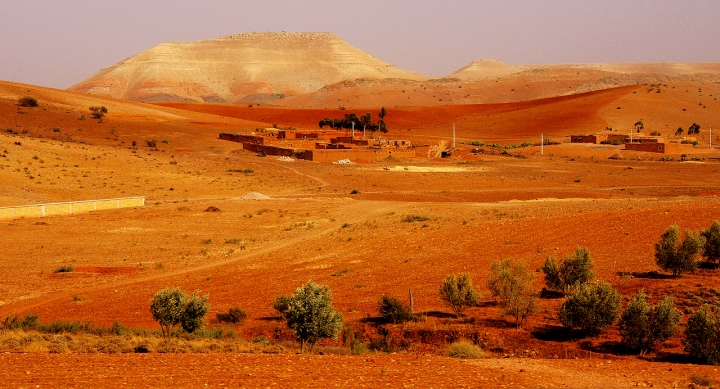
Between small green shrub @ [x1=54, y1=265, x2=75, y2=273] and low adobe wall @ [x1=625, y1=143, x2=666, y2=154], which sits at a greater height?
low adobe wall @ [x1=625, y1=143, x2=666, y2=154]

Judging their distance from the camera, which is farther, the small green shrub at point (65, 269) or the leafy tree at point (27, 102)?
the leafy tree at point (27, 102)

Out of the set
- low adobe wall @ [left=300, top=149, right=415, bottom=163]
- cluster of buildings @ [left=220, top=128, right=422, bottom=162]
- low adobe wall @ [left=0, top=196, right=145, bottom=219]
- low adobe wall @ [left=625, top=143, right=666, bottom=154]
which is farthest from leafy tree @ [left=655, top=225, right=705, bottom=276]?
low adobe wall @ [left=625, top=143, right=666, bottom=154]

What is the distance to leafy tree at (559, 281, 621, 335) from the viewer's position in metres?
14.0

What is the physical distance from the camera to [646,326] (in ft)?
42.7

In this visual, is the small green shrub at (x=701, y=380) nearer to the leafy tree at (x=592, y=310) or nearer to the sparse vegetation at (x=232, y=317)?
the leafy tree at (x=592, y=310)

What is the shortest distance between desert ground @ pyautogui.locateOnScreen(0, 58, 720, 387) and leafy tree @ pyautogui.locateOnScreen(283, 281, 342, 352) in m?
0.39

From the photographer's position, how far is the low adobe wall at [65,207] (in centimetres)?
3023

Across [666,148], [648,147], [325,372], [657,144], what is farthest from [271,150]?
[325,372]

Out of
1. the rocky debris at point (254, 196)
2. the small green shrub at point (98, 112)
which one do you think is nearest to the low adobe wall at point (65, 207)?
the rocky debris at point (254, 196)

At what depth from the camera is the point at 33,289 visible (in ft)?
64.8

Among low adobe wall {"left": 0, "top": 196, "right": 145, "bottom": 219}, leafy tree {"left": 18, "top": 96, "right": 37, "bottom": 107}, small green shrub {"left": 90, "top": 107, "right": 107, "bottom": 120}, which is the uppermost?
leafy tree {"left": 18, "top": 96, "right": 37, "bottom": 107}

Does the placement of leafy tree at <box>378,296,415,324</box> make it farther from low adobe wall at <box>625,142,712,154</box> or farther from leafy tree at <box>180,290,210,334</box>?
low adobe wall at <box>625,142,712,154</box>

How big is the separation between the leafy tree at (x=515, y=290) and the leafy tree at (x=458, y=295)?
567 millimetres

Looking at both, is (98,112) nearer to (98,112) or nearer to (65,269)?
(98,112)
